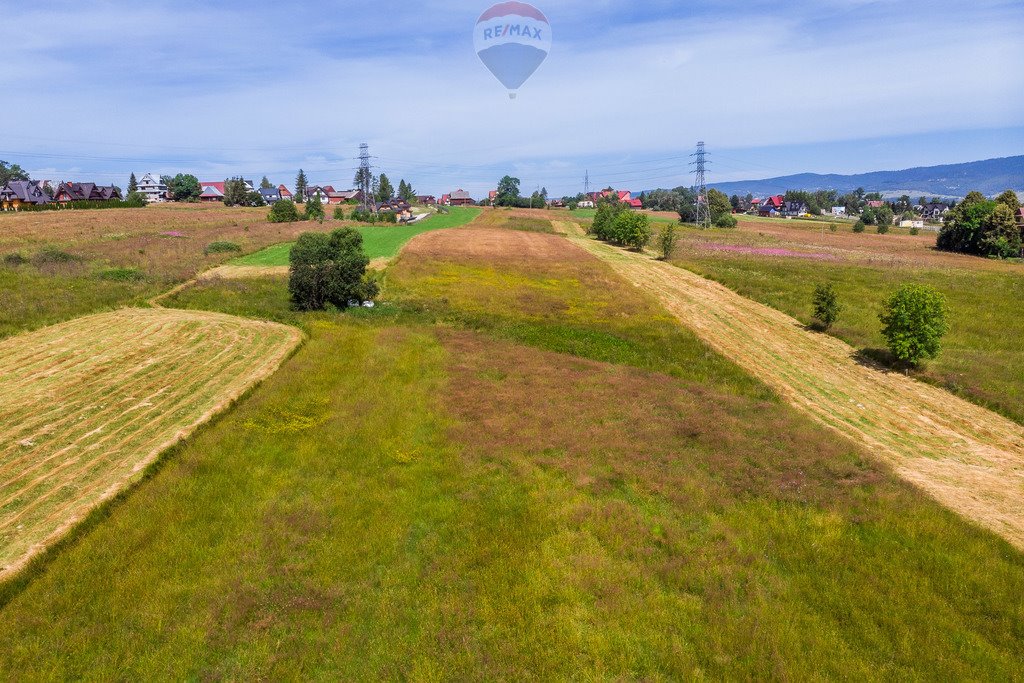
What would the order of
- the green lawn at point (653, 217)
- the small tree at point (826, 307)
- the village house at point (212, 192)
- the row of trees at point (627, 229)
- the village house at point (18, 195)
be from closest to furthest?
the small tree at point (826, 307) < the row of trees at point (627, 229) < the village house at point (18, 195) < the green lawn at point (653, 217) < the village house at point (212, 192)

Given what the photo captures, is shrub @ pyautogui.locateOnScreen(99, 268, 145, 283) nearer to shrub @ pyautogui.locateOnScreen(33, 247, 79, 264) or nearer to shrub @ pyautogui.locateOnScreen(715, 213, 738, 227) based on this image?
shrub @ pyautogui.locateOnScreen(33, 247, 79, 264)

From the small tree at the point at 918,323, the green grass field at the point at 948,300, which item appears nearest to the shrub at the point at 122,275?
the green grass field at the point at 948,300

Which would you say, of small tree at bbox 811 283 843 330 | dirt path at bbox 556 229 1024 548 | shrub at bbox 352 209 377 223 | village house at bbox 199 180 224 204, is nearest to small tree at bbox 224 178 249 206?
village house at bbox 199 180 224 204

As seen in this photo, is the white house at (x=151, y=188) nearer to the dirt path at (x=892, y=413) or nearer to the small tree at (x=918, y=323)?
the dirt path at (x=892, y=413)

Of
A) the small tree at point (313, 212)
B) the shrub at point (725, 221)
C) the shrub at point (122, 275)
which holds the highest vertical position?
the small tree at point (313, 212)

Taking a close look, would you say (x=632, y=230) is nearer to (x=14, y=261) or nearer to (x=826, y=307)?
(x=826, y=307)
